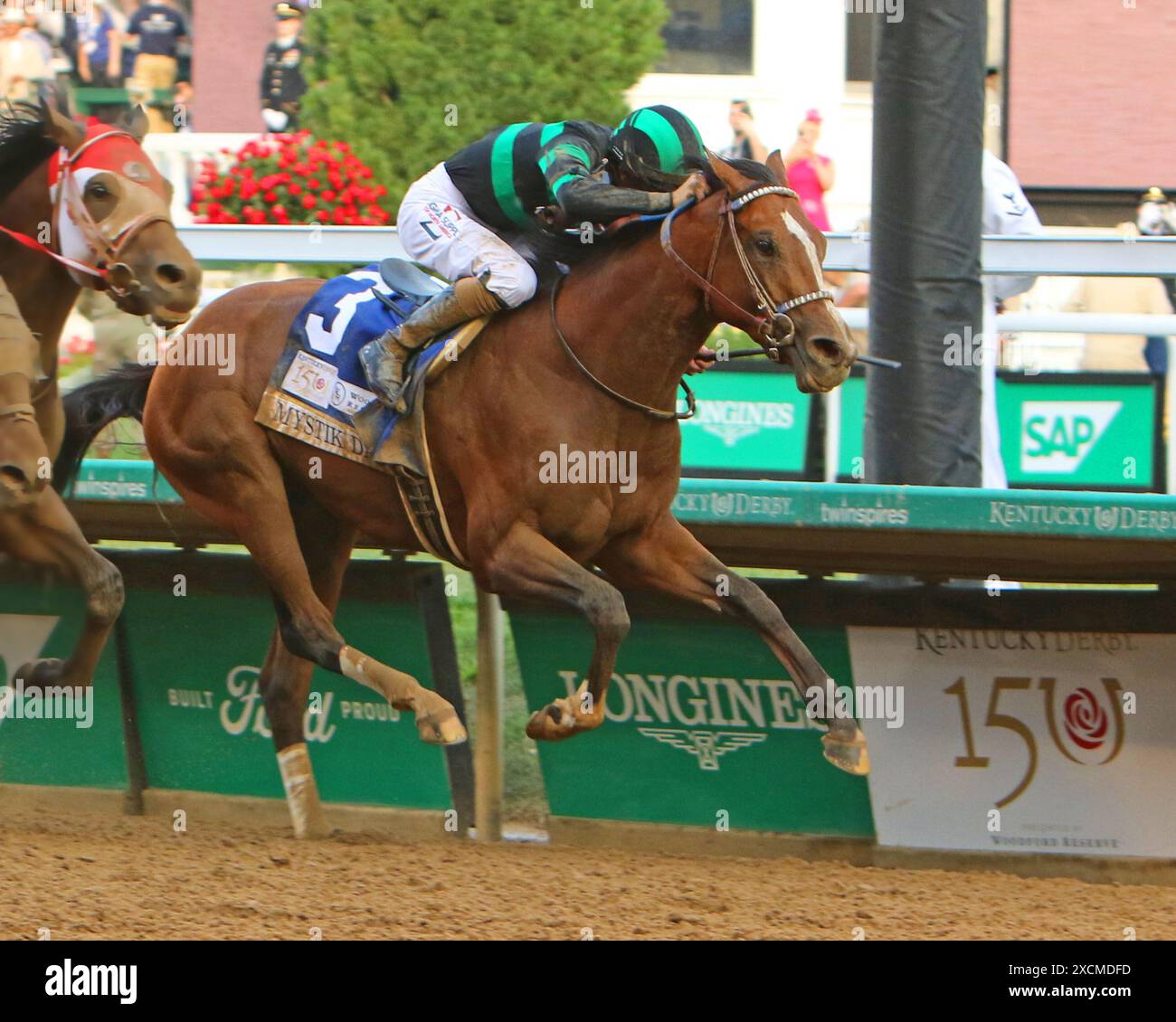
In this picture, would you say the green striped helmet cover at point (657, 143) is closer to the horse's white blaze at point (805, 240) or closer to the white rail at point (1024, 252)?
the horse's white blaze at point (805, 240)

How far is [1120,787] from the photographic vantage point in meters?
5.89

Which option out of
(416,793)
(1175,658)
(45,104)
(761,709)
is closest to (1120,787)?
(1175,658)

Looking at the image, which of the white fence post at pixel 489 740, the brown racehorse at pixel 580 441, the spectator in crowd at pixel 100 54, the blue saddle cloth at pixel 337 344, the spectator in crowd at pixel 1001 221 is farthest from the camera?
the spectator in crowd at pixel 100 54

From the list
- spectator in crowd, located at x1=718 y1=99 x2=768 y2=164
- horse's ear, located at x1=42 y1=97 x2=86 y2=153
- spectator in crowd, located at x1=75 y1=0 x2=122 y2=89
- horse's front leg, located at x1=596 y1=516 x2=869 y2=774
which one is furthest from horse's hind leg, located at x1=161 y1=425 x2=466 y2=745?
spectator in crowd, located at x1=75 y1=0 x2=122 y2=89

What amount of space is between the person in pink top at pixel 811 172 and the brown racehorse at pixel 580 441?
527cm

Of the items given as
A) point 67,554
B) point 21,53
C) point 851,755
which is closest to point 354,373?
point 67,554

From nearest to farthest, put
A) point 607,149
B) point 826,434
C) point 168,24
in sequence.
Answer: point 607,149
point 826,434
point 168,24

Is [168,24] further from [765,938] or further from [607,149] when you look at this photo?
[765,938]

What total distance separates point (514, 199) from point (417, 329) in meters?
0.48

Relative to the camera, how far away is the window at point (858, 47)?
15.1m

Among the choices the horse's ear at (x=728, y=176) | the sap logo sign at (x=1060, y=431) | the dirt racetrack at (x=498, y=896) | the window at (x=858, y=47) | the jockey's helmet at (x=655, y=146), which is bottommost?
the dirt racetrack at (x=498, y=896)

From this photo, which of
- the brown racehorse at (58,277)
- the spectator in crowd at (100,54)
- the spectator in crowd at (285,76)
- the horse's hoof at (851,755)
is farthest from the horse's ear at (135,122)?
the spectator in crowd at (100,54)

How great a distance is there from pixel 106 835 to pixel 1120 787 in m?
3.27

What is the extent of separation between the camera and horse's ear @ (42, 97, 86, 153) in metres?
5.69
